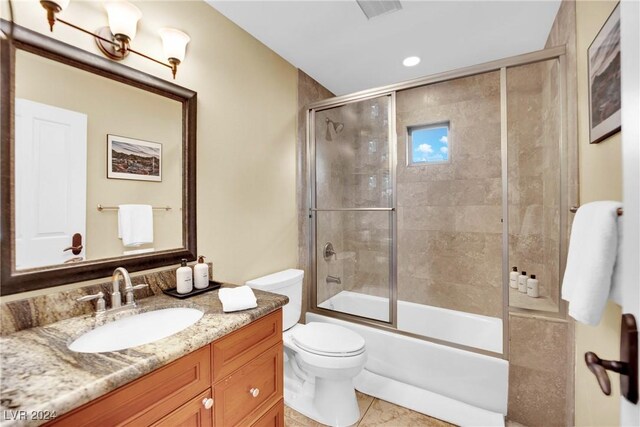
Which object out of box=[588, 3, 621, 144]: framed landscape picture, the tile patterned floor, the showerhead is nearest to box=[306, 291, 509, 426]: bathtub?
the tile patterned floor

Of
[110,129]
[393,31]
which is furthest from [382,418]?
[393,31]

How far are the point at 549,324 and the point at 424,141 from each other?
1.79 meters

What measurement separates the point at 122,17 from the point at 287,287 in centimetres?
174

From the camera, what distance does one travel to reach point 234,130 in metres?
1.85

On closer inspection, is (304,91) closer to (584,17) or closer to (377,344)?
(584,17)

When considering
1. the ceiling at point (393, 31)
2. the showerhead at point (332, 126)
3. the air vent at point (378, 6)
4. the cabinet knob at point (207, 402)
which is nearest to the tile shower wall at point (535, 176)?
the ceiling at point (393, 31)

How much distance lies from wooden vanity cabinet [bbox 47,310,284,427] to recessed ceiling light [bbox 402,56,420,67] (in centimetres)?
224

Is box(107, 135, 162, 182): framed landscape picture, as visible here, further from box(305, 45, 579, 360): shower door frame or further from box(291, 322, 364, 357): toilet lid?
box(305, 45, 579, 360): shower door frame

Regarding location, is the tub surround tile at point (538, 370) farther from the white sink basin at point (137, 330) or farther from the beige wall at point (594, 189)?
the white sink basin at point (137, 330)

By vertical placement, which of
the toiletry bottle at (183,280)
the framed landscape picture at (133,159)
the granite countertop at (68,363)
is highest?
the framed landscape picture at (133,159)

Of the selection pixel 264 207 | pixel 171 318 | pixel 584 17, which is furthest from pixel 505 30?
pixel 171 318

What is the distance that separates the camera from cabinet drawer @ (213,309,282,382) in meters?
1.00

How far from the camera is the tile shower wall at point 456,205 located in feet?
7.77

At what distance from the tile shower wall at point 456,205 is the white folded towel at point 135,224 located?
218 centimetres
